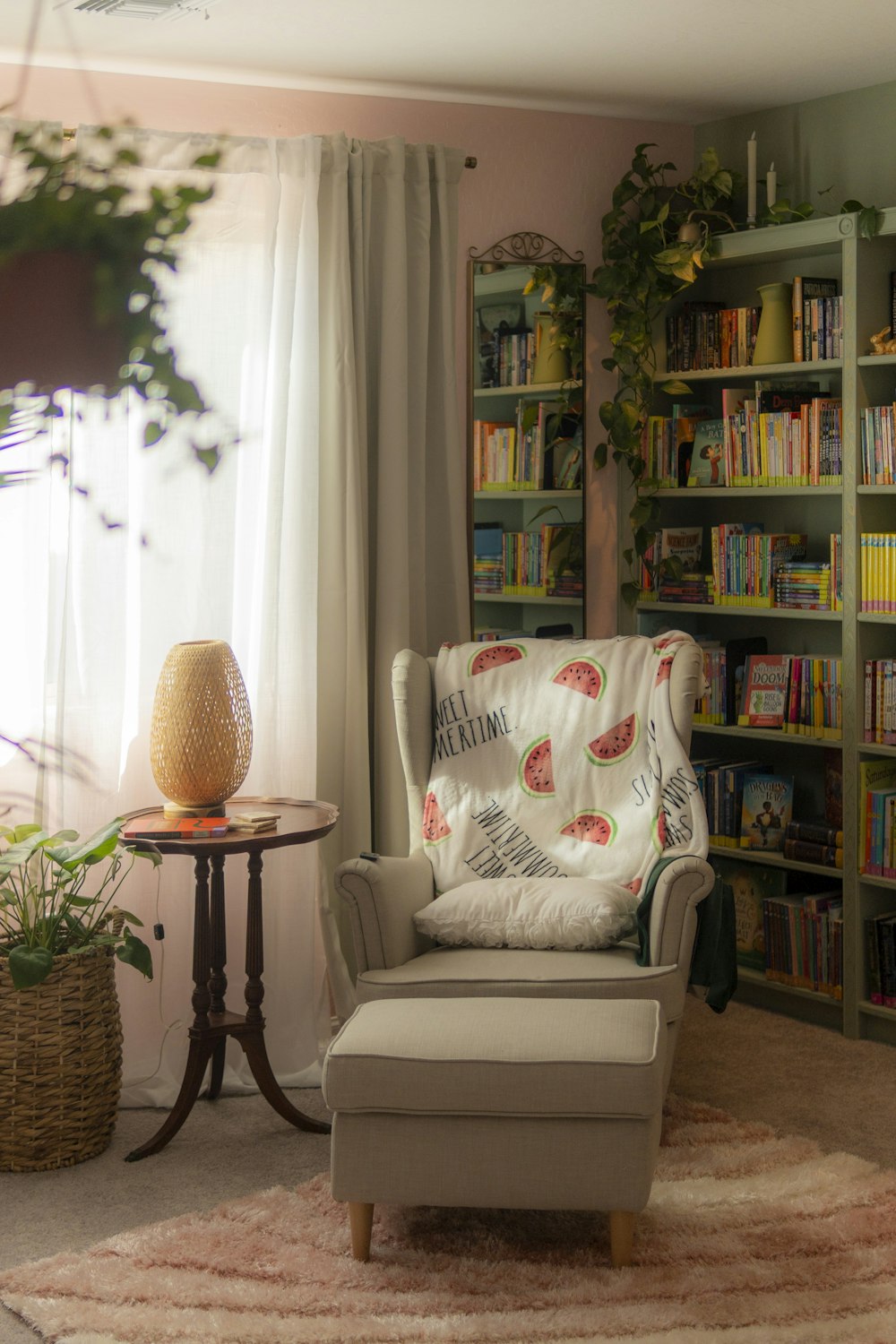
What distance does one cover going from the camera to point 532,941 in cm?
304

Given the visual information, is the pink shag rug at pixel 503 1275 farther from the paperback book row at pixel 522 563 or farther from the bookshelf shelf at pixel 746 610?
the paperback book row at pixel 522 563

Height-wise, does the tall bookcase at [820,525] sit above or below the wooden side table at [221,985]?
above

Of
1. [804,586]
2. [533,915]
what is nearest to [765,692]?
[804,586]

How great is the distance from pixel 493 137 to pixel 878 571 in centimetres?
159

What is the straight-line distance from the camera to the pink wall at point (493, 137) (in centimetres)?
338

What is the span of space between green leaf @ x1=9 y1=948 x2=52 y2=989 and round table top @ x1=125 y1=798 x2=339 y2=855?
0.29m

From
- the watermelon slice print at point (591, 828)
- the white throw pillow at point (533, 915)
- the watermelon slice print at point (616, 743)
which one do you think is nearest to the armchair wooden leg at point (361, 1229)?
the white throw pillow at point (533, 915)

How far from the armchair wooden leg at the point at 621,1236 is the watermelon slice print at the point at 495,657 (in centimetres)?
142

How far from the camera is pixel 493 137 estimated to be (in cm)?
391

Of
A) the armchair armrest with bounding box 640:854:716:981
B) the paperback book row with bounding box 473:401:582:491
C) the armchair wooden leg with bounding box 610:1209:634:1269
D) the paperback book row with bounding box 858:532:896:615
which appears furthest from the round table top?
the paperback book row with bounding box 858:532:896:615

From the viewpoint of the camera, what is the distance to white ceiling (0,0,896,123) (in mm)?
3111

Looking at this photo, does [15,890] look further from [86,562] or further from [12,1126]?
[86,562]

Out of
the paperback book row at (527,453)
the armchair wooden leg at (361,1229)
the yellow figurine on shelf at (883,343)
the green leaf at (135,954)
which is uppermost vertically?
the yellow figurine on shelf at (883,343)

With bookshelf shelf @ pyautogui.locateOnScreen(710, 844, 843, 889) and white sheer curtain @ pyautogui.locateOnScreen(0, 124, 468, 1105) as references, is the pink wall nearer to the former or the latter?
white sheer curtain @ pyautogui.locateOnScreen(0, 124, 468, 1105)
